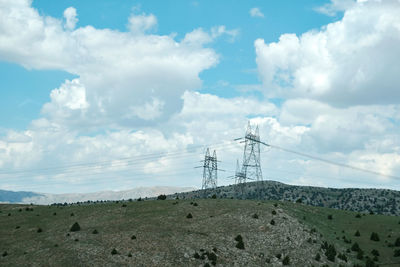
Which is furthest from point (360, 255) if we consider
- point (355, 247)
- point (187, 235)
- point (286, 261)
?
point (187, 235)

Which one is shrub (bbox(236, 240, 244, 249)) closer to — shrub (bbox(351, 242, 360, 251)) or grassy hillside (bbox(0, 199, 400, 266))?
grassy hillside (bbox(0, 199, 400, 266))

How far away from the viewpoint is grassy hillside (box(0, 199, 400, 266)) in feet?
198

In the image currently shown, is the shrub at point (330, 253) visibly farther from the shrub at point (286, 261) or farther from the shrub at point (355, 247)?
the shrub at point (286, 261)

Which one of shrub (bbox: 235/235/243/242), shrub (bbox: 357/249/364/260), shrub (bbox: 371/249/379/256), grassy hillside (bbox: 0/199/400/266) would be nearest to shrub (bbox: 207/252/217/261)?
grassy hillside (bbox: 0/199/400/266)

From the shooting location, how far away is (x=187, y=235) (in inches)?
2685

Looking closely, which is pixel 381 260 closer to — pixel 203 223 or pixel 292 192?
pixel 203 223

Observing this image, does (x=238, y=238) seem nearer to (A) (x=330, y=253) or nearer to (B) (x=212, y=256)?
(B) (x=212, y=256)

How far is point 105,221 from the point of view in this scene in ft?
252

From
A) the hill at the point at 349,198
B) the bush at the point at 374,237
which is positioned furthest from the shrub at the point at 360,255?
the hill at the point at 349,198

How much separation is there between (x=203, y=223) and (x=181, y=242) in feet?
33.6

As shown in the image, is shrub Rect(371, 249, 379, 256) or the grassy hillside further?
shrub Rect(371, 249, 379, 256)

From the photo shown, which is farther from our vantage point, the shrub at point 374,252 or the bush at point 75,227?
the shrub at point 374,252

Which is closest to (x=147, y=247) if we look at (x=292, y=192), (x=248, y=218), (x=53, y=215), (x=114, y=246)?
(x=114, y=246)

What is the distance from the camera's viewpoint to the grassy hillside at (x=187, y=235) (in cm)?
6050
